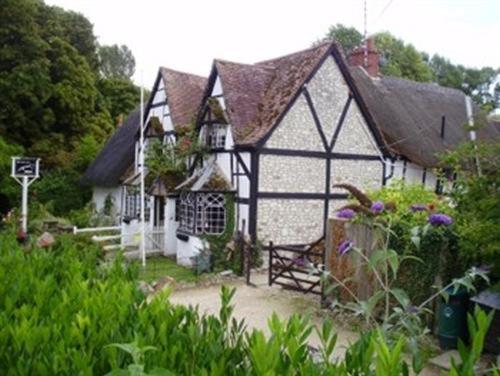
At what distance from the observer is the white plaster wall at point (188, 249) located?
1557 cm

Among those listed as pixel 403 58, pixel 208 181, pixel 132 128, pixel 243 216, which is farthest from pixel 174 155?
pixel 403 58

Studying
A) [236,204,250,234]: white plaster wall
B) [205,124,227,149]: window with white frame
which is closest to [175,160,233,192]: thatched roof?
[205,124,227,149]: window with white frame

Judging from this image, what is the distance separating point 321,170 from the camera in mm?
16234

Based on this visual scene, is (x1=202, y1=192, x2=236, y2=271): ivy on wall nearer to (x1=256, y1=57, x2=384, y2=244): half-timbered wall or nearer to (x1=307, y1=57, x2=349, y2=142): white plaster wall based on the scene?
(x1=256, y1=57, x2=384, y2=244): half-timbered wall

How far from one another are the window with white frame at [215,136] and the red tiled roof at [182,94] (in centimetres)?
147

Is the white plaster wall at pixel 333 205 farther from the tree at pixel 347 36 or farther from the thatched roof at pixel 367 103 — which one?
the tree at pixel 347 36

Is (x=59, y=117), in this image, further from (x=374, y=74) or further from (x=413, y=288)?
(x=413, y=288)

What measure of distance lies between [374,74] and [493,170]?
609 inches

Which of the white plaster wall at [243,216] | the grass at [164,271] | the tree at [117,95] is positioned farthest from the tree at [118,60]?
the white plaster wall at [243,216]

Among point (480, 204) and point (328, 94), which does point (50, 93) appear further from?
point (480, 204)

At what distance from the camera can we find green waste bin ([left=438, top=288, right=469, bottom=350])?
25.9ft

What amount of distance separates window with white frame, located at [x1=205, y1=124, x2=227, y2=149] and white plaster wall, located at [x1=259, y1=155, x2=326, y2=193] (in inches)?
75.8

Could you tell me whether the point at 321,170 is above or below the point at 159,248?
above

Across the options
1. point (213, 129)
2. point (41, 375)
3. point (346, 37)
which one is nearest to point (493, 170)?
point (41, 375)
